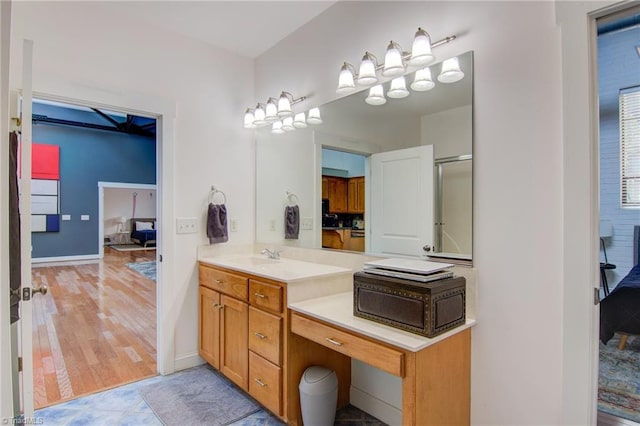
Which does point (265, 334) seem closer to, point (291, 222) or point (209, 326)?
point (209, 326)

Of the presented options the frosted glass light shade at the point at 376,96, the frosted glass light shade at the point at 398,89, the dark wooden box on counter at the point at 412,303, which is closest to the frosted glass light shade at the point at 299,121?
the frosted glass light shade at the point at 376,96

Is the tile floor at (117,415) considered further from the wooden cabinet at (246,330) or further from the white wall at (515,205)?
the white wall at (515,205)

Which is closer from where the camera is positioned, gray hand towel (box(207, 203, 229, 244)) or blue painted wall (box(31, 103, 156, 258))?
gray hand towel (box(207, 203, 229, 244))

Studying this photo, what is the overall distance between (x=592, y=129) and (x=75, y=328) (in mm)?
4605

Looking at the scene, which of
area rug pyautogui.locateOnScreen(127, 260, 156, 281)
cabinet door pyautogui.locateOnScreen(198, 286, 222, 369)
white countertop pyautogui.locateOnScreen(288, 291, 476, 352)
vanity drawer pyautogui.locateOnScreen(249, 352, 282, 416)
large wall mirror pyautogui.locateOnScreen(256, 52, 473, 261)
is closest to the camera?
white countertop pyautogui.locateOnScreen(288, 291, 476, 352)

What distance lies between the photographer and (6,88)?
30.8 inches

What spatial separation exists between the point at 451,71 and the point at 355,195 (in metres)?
0.93

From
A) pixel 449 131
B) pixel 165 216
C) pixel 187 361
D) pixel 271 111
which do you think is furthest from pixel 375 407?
pixel 271 111

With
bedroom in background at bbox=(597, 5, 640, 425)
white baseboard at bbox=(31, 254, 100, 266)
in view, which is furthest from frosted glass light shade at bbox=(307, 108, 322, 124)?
white baseboard at bbox=(31, 254, 100, 266)

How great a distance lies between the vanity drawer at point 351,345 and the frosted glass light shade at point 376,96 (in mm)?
1339

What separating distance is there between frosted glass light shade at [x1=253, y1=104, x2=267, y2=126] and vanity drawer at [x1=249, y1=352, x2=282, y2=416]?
182 cm

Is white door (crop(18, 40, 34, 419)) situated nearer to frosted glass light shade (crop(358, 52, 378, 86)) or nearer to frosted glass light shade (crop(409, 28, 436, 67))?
frosted glass light shade (crop(358, 52, 378, 86))

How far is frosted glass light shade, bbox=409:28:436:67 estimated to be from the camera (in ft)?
5.62

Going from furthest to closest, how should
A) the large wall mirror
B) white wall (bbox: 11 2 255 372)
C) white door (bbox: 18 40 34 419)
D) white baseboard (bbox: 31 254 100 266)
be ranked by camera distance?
white baseboard (bbox: 31 254 100 266) → white wall (bbox: 11 2 255 372) → the large wall mirror → white door (bbox: 18 40 34 419)
